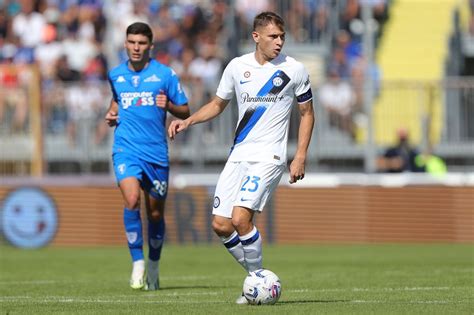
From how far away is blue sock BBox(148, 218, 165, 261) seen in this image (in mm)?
12282

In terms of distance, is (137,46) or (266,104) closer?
(266,104)

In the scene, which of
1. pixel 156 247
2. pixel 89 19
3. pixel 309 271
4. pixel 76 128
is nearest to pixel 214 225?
pixel 156 247

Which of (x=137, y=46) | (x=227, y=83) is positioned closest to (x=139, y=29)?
(x=137, y=46)

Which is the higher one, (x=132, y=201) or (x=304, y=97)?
(x=304, y=97)

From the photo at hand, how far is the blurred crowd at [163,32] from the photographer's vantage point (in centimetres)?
2422

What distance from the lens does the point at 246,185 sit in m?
9.72

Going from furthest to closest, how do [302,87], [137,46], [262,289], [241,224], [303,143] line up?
1. [137,46]
2. [302,87]
3. [303,143]
4. [241,224]
5. [262,289]

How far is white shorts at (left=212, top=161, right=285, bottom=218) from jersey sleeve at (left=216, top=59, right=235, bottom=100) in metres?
0.59

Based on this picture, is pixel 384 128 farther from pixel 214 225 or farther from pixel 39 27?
pixel 214 225

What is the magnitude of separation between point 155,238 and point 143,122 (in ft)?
3.85

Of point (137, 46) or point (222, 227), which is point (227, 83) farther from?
point (137, 46)

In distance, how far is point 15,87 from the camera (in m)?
21.5

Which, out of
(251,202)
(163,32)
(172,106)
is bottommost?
(251,202)

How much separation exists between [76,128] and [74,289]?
974 centimetres
